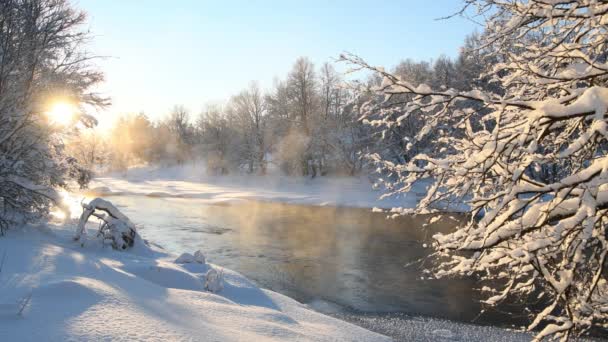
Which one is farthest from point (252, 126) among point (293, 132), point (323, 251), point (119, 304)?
point (119, 304)

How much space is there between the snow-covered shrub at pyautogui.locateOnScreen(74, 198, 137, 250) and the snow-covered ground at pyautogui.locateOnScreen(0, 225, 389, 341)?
0.37m

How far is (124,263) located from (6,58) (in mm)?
4851

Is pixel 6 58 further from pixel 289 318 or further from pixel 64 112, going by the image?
pixel 289 318

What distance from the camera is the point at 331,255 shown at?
1516 centimetres

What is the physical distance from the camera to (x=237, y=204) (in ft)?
105

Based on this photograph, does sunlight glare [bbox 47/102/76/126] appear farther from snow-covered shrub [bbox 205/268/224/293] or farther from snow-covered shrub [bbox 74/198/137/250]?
snow-covered shrub [bbox 205/268/224/293]

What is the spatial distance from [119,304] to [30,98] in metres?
7.29

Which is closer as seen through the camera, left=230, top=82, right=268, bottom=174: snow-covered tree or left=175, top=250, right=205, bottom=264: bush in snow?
left=175, top=250, right=205, bottom=264: bush in snow

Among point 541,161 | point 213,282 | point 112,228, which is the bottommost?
point 213,282

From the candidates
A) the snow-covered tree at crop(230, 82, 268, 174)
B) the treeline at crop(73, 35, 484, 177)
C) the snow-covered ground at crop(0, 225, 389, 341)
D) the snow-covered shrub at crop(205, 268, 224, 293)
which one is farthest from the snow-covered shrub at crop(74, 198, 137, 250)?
the snow-covered tree at crop(230, 82, 268, 174)

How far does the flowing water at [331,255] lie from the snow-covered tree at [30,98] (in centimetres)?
564

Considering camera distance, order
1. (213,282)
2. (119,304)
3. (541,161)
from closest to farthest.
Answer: (541,161) < (119,304) < (213,282)

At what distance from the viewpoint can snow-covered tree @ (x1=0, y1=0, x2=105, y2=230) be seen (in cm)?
881

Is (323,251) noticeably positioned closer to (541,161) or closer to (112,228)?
(112,228)
